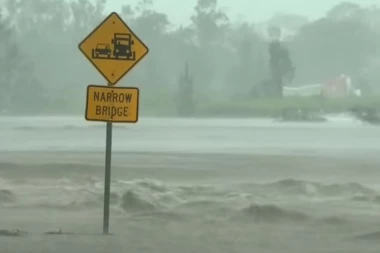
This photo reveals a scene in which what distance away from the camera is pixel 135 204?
50.6 feet

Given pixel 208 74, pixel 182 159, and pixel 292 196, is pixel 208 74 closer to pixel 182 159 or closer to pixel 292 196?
pixel 182 159

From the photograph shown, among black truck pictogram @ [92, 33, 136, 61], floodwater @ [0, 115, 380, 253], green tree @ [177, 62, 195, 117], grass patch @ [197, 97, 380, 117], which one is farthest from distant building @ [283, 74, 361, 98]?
black truck pictogram @ [92, 33, 136, 61]

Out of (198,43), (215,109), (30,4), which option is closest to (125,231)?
(215,109)

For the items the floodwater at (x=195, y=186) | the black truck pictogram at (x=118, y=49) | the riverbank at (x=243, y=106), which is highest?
the black truck pictogram at (x=118, y=49)

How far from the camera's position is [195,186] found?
56.9 feet

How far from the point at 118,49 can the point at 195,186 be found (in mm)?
5411

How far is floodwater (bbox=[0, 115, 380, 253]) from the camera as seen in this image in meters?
11.8

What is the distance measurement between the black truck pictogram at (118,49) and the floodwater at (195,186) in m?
2.16

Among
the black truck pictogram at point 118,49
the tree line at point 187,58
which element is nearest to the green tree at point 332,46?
the tree line at point 187,58

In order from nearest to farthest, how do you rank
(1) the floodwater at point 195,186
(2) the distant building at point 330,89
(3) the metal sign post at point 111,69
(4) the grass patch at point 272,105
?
(1) the floodwater at point 195,186 → (3) the metal sign post at point 111,69 → (2) the distant building at point 330,89 → (4) the grass patch at point 272,105

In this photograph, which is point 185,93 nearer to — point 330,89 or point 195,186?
point 330,89

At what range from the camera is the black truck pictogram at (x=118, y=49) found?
12.3 metres

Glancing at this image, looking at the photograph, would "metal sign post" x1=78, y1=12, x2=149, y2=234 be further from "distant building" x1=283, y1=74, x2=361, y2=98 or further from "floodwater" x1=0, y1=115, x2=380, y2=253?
"distant building" x1=283, y1=74, x2=361, y2=98

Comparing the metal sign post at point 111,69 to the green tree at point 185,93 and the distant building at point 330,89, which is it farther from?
the distant building at point 330,89
